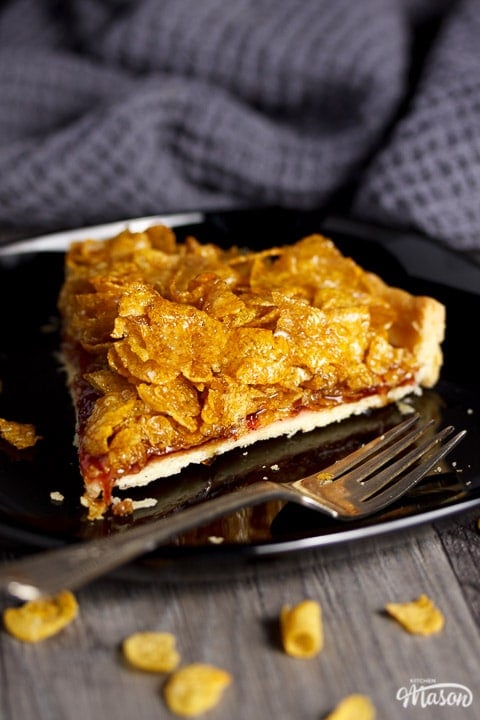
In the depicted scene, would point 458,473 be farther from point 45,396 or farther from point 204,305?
point 45,396

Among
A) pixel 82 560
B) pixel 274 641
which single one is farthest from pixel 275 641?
pixel 82 560

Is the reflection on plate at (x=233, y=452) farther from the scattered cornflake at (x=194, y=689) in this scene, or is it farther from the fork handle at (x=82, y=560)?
the scattered cornflake at (x=194, y=689)

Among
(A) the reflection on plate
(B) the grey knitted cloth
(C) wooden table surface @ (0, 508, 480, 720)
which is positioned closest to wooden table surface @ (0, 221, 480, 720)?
(C) wooden table surface @ (0, 508, 480, 720)

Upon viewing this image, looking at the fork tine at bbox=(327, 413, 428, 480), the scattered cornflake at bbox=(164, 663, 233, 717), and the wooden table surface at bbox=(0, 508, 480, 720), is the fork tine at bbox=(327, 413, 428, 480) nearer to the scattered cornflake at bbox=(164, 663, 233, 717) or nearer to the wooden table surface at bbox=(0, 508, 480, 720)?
the wooden table surface at bbox=(0, 508, 480, 720)

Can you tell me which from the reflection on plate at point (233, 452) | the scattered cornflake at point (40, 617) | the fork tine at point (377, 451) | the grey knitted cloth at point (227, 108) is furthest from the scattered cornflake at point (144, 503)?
the grey knitted cloth at point (227, 108)

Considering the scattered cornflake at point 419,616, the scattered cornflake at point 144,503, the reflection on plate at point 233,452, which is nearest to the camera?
the scattered cornflake at point 419,616

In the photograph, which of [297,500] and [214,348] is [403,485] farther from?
[214,348]

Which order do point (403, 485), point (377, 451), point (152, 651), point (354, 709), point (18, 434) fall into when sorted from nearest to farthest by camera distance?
point (354, 709), point (152, 651), point (403, 485), point (377, 451), point (18, 434)
